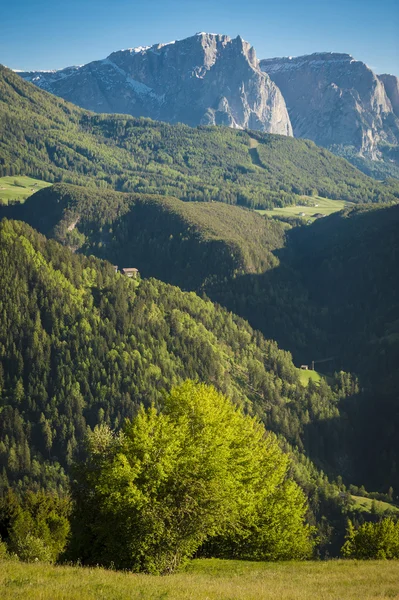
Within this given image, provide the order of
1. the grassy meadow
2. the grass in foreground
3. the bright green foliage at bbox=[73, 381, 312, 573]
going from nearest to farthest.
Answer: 1. the grass in foreground
2. the bright green foliage at bbox=[73, 381, 312, 573]
3. the grassy meadow

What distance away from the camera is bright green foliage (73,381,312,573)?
5428cm

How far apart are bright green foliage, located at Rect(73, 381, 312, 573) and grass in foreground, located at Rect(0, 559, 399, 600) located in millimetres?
4978

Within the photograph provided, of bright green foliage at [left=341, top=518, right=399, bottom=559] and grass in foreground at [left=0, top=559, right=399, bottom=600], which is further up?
grass in foreground at [left=0, top=559, right=399, bottom=600]

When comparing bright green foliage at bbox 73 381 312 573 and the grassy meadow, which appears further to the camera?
the grassy meadow

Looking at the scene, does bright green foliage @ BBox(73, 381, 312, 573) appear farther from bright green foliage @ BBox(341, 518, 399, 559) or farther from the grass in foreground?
bright green foliage @ BBox(341, 518, 399, 559)

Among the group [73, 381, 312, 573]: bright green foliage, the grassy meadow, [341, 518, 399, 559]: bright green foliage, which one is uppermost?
[73, 381, 312, 573]: bright green foliage

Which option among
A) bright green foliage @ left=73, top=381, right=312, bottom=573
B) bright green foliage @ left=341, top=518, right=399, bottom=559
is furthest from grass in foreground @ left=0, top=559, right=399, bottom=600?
bright green foliage @ left=341, top=518, right=399, bottom=559

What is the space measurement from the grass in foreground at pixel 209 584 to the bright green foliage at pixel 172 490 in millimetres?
4978

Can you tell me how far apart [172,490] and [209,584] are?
15.4 metres

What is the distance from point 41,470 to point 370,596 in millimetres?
172950

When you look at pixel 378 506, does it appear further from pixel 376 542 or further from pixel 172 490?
pixel 172 490

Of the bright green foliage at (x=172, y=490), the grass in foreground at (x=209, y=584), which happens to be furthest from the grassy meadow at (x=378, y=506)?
the grass in foreground at (x=209, y=584)


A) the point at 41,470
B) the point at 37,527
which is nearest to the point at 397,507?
the point at 41,470

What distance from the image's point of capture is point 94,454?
63.3 m
